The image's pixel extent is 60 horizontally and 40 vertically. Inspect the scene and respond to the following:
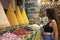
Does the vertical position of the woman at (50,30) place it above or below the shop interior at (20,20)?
below

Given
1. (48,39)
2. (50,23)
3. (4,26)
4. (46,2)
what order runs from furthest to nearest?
(46,2) → (50,23) → (48,39) → (4,26)

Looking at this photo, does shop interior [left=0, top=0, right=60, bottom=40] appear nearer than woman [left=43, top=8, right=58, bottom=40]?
Yes

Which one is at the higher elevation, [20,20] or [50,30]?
[20,20]

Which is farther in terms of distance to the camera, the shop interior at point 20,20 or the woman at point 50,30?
the woman at point 50,30

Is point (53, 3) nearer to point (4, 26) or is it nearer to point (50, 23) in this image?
point (50, 23)

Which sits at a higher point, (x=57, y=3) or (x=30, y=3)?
(x=30, y=3)

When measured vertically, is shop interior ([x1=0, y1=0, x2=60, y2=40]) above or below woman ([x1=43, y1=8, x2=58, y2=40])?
above

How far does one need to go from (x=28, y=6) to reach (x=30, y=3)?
0.42 feet

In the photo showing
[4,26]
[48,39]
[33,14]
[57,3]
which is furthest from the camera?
[57,3]

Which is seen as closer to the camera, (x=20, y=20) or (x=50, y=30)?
(x=20, y=20)

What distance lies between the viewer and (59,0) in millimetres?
6668

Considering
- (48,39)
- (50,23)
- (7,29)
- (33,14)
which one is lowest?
(48,39)

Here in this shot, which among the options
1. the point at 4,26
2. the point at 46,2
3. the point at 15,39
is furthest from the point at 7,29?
the point at 46,2

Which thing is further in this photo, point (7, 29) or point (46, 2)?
point (46, 2)
